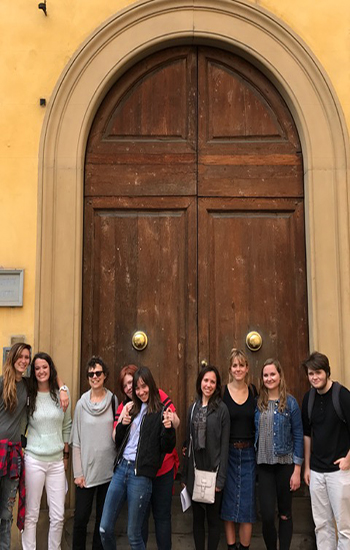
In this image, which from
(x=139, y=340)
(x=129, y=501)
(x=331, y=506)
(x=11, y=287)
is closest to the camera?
(x=129, y=501)

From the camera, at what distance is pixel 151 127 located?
5695mm

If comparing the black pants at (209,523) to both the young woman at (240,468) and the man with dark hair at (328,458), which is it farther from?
the man with dark hair at (328,458)

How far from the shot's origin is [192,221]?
5559mm

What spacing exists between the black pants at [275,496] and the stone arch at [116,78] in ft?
3.50

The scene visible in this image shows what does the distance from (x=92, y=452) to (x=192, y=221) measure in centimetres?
223

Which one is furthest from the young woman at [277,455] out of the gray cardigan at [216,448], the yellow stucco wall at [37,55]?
the yellow stucco wall at [37,55]

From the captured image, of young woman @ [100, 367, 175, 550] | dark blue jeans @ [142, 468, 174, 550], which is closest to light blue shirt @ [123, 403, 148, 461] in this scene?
young woman @ [100, 367, 175, 550]

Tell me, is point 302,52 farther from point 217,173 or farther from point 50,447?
point 50,447

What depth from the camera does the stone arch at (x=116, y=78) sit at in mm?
5266

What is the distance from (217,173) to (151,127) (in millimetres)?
772

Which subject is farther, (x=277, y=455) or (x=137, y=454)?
(x=277, y=455)

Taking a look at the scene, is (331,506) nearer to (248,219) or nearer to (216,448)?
(216,448)

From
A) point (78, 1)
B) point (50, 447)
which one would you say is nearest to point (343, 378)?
point (50, 447)

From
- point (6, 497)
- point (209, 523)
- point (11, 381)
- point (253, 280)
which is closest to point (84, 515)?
point (6, 497)
